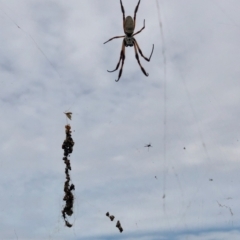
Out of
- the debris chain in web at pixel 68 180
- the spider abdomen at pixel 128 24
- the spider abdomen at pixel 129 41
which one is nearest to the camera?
the debris chain in web at pixel 68 180

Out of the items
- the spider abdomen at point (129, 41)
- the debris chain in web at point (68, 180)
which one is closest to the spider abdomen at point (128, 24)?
the spider abdomen at point (129, 41)

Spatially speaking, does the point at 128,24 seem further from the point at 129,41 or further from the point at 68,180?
the point at 68,180

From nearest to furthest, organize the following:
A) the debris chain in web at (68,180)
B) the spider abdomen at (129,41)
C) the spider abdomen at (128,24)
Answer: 1. the debris chain in web at (68,180)
2. the spider abdomen at (128,24)
3. the spider abdomen at (129,41)

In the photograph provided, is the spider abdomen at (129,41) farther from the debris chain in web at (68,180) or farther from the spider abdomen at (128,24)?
the debris chain in web at (68,180)

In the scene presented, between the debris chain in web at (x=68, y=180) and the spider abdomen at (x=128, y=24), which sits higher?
the spider abdomen at (x=128, y=24)

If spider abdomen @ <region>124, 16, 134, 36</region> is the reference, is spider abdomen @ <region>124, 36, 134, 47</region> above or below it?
above

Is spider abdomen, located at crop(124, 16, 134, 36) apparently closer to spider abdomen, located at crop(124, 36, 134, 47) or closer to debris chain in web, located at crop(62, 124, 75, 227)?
spider abdomen, located at crop(124, 36, 134, 47)

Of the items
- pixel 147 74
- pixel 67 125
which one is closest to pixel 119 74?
pixel 147 74

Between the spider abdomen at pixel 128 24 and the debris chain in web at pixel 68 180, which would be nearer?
the debris chain in web at pixel 68 180

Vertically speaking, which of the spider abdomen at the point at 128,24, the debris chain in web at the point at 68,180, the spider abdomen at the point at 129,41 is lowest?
the debris chain in web at the point at 68,180

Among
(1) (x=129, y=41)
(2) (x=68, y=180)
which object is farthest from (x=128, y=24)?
(2) (x=68, y=180)

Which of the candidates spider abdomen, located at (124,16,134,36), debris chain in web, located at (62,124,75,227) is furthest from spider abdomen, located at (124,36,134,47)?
debris chain in web, located at (62,124,75,227)
